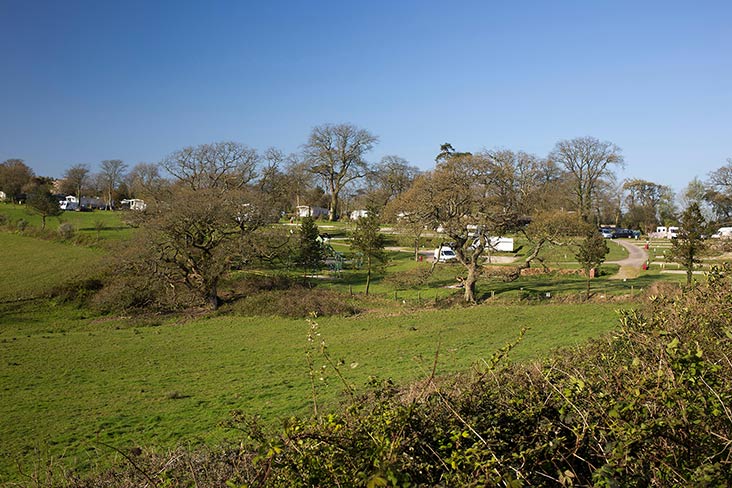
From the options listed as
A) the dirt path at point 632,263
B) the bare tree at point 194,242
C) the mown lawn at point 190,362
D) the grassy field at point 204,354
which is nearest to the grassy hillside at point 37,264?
the grassy field at point 204,354

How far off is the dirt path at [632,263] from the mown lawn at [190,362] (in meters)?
12.9

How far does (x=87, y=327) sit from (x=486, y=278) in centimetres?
2435

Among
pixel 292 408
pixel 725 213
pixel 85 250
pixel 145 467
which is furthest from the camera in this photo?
pixel 725 213

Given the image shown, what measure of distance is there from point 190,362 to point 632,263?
37.6 m

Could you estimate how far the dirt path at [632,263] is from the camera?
Answer: 36.7 m

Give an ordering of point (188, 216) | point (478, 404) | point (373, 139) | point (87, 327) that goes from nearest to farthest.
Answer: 1. point (478, 404)
2. point (87, 327)
3. point (188, 216)
4. point (373, 139)

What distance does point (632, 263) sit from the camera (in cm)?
4275

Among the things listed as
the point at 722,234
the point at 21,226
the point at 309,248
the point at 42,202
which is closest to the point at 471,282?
the point at 309,248

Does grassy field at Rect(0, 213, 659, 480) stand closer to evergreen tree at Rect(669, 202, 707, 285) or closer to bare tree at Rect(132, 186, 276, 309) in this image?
bare tree at Rect(132, 186, 276, 309)

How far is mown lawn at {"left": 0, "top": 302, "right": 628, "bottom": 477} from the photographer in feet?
37.1

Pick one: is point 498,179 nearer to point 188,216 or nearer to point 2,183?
point 188,216

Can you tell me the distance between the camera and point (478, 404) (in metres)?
4.32

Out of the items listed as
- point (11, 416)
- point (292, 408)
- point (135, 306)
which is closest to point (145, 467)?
point (292, 408)

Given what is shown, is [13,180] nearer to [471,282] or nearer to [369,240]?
[369,240]
